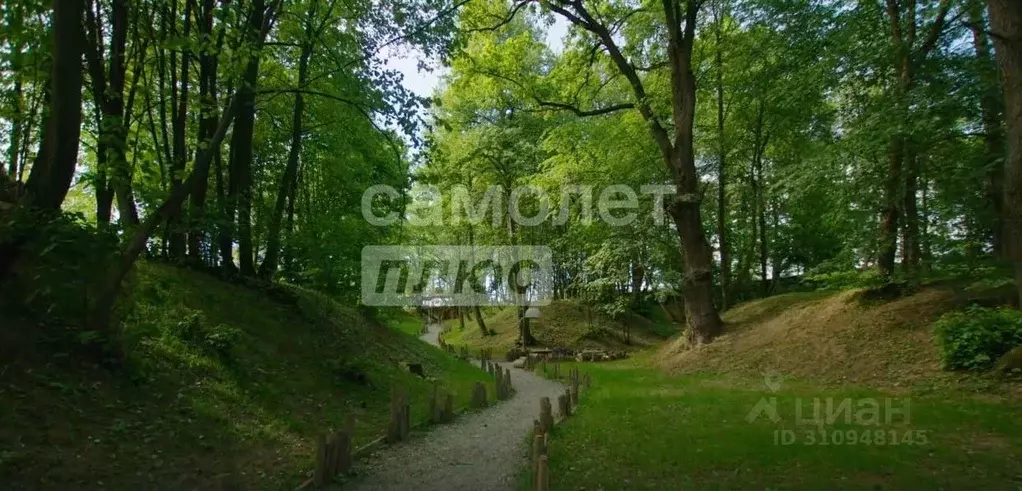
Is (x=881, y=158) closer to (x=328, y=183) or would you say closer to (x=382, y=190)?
(x=382, y=190)

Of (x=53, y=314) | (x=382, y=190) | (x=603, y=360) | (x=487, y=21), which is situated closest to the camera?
(x=53, y=314)

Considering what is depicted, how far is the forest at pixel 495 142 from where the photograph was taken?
21.0 feet

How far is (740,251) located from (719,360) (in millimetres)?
14825

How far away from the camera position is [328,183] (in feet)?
56.6

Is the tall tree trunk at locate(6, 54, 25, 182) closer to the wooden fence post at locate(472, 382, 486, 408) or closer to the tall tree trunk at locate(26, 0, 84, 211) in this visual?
the tall tree trunk at locate(26, 0, 84, 211)

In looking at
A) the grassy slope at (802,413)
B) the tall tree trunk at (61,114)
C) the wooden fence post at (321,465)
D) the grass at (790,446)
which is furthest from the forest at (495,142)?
the wooden fence post at (321,465)

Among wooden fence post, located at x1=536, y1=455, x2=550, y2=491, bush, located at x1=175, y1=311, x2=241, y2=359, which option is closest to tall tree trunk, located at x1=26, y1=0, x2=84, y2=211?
bush, located at x1=175, y1=311, x2=241, y2=359

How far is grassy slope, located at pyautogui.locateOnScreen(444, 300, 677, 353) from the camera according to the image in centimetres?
2661

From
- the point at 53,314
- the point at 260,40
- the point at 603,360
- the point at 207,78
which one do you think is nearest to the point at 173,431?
the point at 53,314

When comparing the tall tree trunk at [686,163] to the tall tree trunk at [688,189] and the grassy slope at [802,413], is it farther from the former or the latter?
the grassy slope at [802,413]

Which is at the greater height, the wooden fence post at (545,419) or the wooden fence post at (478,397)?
the wooden fence post at (545,419)

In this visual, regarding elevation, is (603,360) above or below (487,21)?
below

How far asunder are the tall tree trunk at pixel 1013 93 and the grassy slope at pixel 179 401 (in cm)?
818

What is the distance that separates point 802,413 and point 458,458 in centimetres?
478
